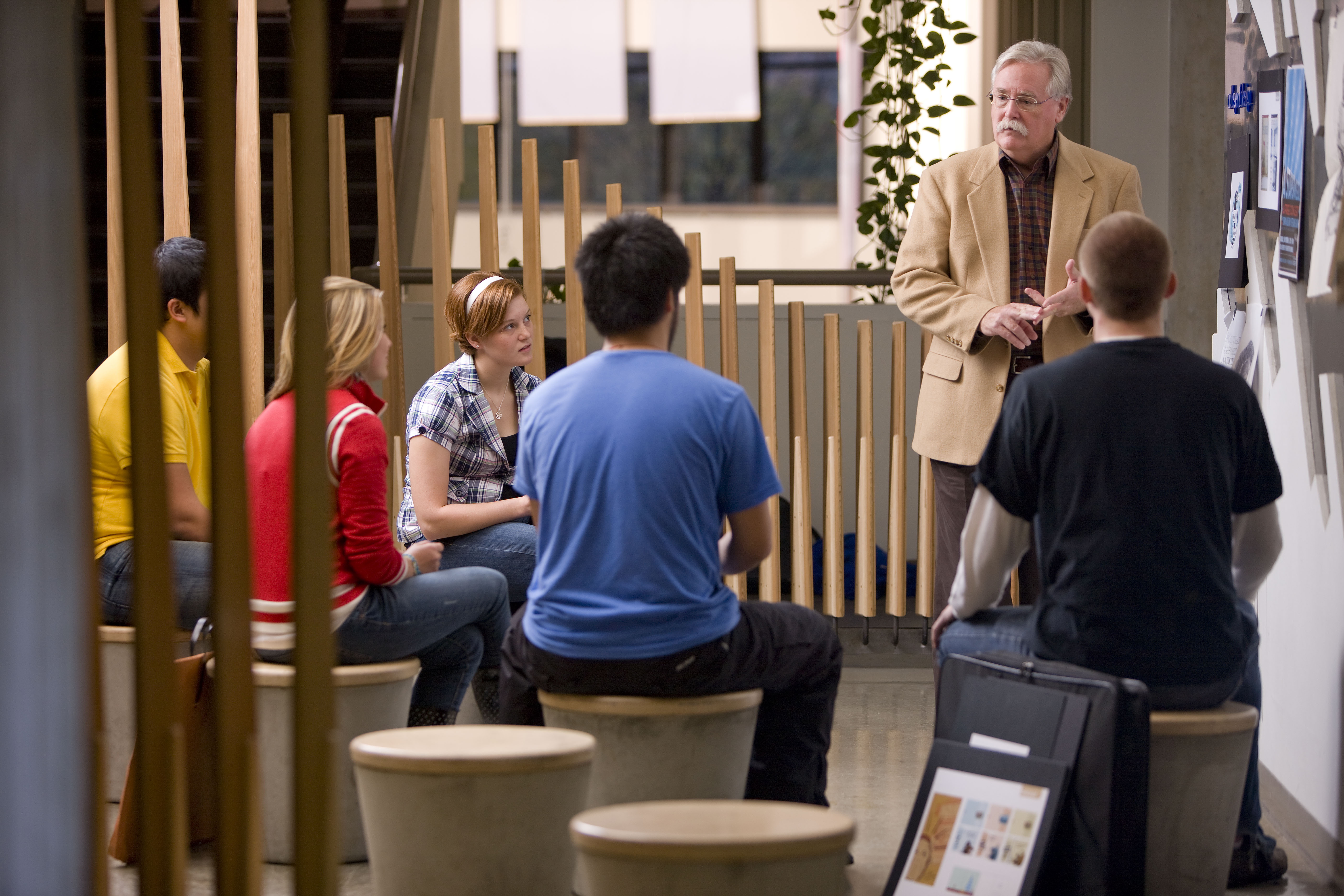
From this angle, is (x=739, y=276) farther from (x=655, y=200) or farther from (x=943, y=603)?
(x=655, y=200)

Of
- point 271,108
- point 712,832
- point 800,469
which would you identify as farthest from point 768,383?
point 271,108

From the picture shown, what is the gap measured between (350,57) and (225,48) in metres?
4.90

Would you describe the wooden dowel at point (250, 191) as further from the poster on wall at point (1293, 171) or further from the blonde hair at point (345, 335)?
the poster on wall at point (1293, 171)

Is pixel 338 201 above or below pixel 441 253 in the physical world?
above

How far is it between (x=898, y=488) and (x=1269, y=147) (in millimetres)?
1656

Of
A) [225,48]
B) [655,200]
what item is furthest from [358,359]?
[655,200]

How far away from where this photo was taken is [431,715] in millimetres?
2652

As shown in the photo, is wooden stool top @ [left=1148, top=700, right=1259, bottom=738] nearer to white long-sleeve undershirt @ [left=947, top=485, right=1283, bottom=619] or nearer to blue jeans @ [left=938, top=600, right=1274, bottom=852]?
blue jeans @ [left=938, top=600, right=1274, bottom=852]

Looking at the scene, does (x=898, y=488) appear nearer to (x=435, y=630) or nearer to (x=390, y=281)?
(x=390, y=281)

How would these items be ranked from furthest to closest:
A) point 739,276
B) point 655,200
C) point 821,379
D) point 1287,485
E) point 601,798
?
point 655,200, point 821,379, point 739,276, point 1287,485, point 601,798

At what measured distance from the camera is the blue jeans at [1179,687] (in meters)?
1.98

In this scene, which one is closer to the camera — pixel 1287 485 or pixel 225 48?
pixel 225 48

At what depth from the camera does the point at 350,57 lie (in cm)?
590

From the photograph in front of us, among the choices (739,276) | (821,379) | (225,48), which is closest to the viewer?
(225,48)
